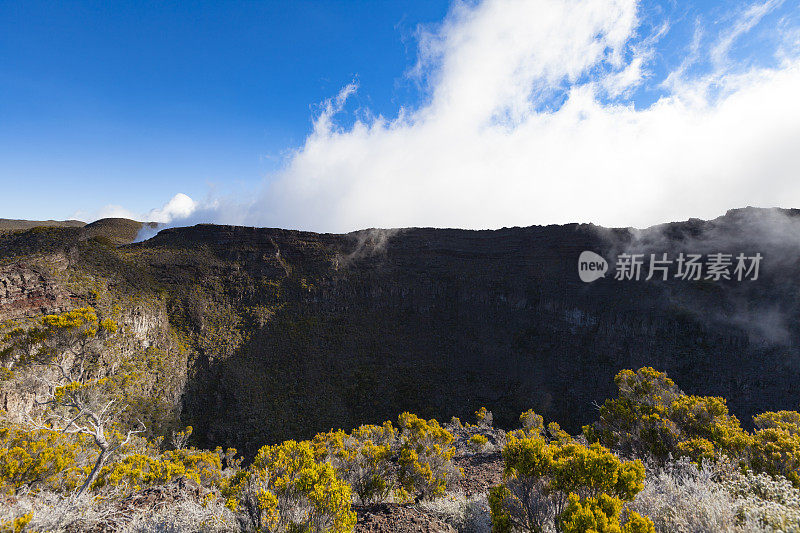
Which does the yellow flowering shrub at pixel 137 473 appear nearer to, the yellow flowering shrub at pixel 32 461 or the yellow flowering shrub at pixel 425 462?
the yellow flowering shrub at pixel 32 461

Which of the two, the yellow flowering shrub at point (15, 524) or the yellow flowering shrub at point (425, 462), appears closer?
the yellow flowering shrub at point (15, 524)

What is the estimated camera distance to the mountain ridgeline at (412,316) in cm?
3228

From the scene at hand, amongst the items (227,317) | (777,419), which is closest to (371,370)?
(227,317)

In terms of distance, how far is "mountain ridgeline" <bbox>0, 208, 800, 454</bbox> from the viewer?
3228cm

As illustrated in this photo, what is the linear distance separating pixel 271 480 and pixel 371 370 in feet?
119

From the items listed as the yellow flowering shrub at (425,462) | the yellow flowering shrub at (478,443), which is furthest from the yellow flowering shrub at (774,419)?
the yellow flowering shrub at (478,443)

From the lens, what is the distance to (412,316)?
50250 millimetres

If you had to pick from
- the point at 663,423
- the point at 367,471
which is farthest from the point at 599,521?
the point at 663,423

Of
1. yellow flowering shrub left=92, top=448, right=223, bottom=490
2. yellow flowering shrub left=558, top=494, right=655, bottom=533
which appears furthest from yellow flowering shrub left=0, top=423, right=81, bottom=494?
yellow flowering shrub left=558, top=494, right=655, bottom=533

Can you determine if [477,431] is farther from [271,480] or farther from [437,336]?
[271,480]

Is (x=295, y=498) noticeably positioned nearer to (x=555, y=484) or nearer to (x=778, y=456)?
(x=555, y=484)

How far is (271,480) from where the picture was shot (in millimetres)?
6621

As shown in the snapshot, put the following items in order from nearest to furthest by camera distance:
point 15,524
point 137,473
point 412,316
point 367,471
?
point 15,524
point 137,473
point 367,471
point 412,316

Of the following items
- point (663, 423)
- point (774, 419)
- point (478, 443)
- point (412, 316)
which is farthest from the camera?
point (412, 316)
